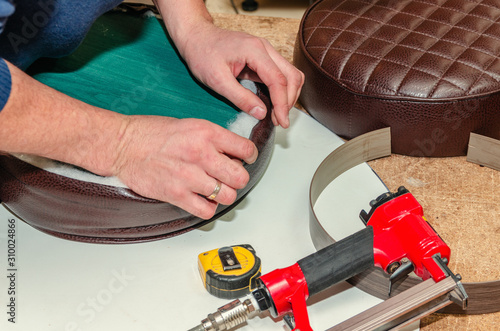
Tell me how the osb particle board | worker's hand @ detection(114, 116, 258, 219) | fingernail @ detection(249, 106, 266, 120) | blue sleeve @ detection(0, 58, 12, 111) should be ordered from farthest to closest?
the osb particle board < fingernail @ detection(249, 106, 266, 120) < worker's hand @ detection(114, 116, 258, 219) < blue sleeve @ detection(0, 58, 12, 111)

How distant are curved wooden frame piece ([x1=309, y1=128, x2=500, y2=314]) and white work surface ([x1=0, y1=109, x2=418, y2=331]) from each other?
3 centimetres

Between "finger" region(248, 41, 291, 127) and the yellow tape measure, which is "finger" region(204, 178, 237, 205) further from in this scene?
"finger" region(248, 41, 291, 127)

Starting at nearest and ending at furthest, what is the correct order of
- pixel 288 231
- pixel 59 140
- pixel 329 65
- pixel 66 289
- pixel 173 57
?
pixel 59 140
pixel 66 289
pixel 288 231
pixel 173 57
pixel 329 65

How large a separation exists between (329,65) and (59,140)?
2.42 ft

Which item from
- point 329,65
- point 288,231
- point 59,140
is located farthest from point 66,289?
point 329,65

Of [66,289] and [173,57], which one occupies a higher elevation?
[173,57]

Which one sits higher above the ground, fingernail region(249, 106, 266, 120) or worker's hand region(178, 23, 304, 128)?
worker's hand region(178, 23, 304, 128)

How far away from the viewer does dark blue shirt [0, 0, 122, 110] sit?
2.93 ft

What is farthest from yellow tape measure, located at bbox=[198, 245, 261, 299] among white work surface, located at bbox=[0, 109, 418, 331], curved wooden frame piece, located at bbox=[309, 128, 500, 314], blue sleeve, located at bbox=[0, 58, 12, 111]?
blue sleeve, located at bbox=[0, 58, 12, 111]

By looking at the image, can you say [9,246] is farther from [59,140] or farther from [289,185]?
[289,185]

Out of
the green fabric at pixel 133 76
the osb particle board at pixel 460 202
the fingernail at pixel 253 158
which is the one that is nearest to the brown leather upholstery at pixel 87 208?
the fingernail at pixel 253 158

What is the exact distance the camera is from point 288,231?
39.4 inches

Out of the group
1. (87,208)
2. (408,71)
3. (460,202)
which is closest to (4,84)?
(87,208)

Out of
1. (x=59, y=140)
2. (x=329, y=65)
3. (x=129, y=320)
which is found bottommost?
(x=129, y=320)
